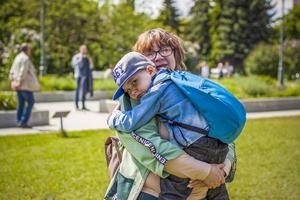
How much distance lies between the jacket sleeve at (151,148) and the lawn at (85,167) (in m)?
3.45

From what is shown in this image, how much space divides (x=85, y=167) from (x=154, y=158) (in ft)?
16.8

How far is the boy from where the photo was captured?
97.2 inches

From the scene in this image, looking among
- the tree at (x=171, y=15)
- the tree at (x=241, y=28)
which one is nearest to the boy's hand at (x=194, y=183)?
the tree at (x=241, y=28)

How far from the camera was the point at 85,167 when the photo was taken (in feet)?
24.5

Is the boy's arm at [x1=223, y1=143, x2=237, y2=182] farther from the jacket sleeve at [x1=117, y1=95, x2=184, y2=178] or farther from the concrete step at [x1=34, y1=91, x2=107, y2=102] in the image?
the concrete step at [x1=34, y1=91, x2=107, y2=102]

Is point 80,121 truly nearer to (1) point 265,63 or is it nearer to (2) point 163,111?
(2) point 163,111

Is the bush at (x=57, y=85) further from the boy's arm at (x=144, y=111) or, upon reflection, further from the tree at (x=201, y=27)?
the tree at (x=201, y=27)

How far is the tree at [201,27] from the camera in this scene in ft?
211

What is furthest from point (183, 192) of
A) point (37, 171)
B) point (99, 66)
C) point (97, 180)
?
point (99, 66)

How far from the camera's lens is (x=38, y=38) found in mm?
33812

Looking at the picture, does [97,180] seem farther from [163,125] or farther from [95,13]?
[95,13]

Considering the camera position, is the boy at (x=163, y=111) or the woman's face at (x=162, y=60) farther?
the woman's face at (x=162, y=60)

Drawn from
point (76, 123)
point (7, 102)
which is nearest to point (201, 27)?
point (76, 123)

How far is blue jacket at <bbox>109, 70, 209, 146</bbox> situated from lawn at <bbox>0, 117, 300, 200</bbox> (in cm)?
355
